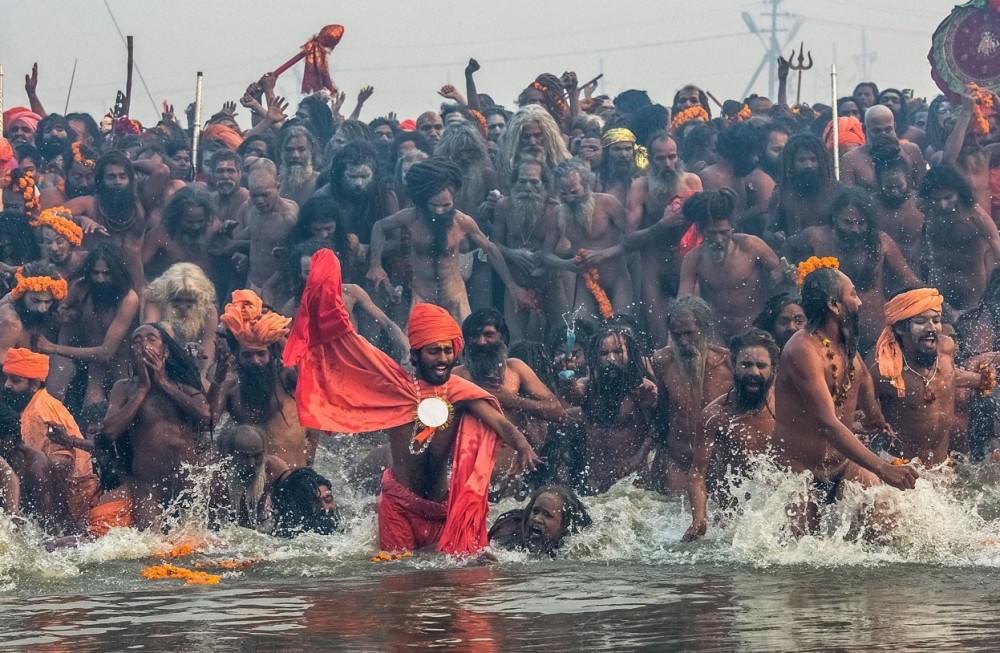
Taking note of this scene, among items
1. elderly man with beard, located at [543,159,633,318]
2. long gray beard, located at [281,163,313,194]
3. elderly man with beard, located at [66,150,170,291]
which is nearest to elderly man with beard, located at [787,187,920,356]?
elderly man with beard, located at [543,159,633,318]

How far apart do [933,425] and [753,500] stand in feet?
5.06

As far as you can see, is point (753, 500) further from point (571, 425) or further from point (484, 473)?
point (571, 425)

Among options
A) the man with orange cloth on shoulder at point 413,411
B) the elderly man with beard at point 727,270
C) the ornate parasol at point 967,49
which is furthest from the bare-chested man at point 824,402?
the ornate parasol at point 967,49

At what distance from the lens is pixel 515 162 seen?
1523 centimetres

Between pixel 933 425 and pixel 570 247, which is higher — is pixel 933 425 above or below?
below

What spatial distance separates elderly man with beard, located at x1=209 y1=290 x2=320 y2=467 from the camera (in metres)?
11.7

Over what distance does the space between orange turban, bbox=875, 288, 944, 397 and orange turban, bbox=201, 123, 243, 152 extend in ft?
28.1

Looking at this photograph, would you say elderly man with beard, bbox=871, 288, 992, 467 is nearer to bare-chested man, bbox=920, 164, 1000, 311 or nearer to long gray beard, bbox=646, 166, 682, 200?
bare-chested man, bbox=920, 164, 1000, 311

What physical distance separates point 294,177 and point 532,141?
210cm

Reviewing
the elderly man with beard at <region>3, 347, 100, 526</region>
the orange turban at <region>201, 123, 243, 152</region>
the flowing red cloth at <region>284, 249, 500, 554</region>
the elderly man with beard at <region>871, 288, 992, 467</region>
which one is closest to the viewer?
the flowing red cloth at <region>284, 249, 500, 554</region>

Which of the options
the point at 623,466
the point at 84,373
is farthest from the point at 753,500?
the point at 84,373

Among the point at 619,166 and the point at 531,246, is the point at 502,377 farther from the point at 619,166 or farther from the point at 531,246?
the point at 619,166

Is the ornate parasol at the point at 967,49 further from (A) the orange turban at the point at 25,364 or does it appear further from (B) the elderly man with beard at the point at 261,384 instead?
(A) the orange turban at the point at 25,364

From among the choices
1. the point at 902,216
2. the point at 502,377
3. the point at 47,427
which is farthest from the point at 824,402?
the point at 902,216
